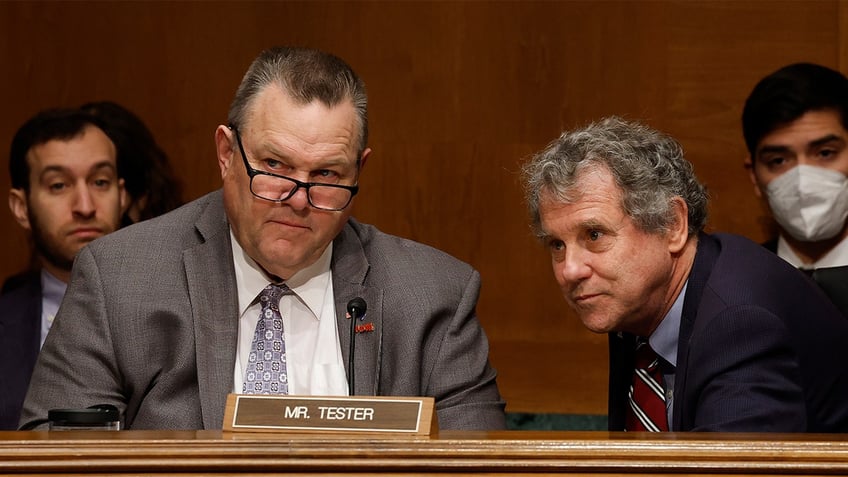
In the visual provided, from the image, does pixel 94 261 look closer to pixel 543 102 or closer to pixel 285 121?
pixel 285 121

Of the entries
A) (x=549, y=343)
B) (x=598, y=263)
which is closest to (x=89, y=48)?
(x=549, y=343)

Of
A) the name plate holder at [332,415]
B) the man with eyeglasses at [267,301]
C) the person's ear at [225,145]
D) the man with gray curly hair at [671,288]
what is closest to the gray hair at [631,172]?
the man with gray curly hair at [671,288]

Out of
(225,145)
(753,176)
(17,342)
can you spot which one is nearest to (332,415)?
(225,145)

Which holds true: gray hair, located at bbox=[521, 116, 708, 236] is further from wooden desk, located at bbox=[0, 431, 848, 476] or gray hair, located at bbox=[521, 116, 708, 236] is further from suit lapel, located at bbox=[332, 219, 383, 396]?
wooden desk, located at bbox=[0, 431, 848, 476]

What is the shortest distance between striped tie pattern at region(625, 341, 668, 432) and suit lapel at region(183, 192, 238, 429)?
35.1 inches

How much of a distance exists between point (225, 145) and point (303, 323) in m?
0.44

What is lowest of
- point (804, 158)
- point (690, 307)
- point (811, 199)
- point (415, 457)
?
point (415, 457)

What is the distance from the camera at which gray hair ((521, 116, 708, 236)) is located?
2.54 meters

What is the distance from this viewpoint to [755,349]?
2.29 m

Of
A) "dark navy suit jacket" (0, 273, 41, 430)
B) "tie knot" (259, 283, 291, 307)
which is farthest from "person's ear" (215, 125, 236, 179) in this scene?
"dark navy suit jacket" (0, 273, 41, 430)

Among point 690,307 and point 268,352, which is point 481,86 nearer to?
point 268,352

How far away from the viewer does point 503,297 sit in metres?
4.46

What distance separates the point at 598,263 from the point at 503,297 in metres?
1.90

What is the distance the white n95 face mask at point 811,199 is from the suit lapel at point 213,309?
1.81 m
